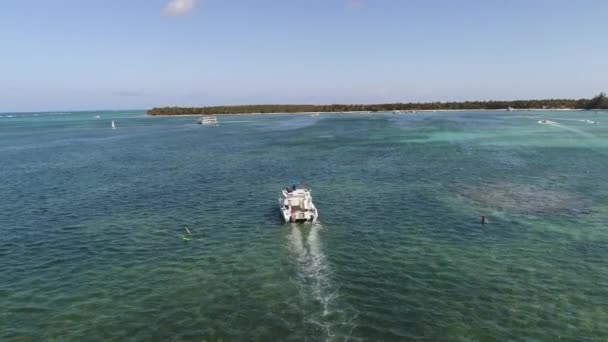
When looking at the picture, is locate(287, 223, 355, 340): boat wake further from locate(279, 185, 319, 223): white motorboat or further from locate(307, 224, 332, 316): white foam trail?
locate(279, 185, 319, 223): white motorboat

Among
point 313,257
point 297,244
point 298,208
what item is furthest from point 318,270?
point 298,208

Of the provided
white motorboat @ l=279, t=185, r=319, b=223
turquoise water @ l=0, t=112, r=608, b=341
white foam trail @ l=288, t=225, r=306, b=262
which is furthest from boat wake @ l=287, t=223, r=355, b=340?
white motorboat @ l=279, t=185, r=319, b=223

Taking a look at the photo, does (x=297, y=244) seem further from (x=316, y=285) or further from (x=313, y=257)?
(x=316, y=285)

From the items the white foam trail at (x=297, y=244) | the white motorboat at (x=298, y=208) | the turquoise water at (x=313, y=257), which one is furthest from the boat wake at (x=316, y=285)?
the white motorboat at (x=298, y=208)

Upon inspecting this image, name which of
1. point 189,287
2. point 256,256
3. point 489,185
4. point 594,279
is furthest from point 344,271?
point 489,185

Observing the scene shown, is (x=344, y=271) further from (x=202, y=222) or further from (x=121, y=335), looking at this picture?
(x=202, y=222)
